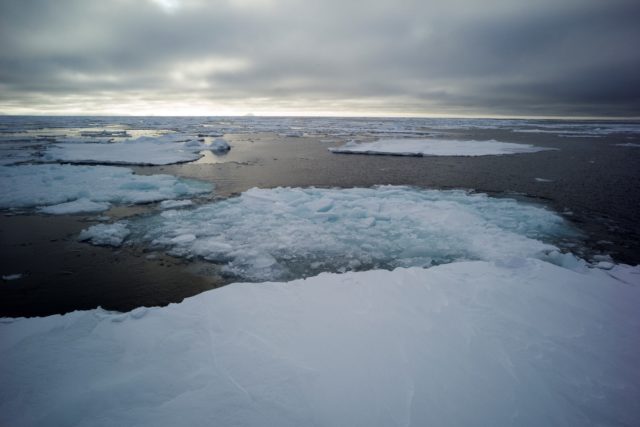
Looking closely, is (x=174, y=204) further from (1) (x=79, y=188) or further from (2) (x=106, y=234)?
(1) (x=79, y=188)

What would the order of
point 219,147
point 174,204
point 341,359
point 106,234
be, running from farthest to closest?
1. point 219,147
2. point 174,204
3. point 106,234
4. point 341,359

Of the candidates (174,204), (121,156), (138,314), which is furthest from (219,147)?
(138,314)

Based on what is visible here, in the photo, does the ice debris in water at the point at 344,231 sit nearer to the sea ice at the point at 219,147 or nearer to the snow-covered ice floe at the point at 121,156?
the snow-covered ice floe at the point at 121,156

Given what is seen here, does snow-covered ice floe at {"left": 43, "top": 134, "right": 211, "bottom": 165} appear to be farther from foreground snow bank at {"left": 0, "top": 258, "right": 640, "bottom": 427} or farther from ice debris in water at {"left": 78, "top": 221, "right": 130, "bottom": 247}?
foreground snow bank at {"left": 0, "top": 258, "right": 640, "bottom": 427}

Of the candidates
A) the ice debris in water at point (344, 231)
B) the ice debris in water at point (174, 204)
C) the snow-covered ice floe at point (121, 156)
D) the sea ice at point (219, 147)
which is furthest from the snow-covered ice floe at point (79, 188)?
the sea ice at point (219, 147)

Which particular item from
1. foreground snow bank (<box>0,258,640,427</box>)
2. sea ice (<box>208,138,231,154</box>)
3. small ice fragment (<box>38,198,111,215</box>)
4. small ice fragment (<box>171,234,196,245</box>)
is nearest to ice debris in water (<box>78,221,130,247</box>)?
small ice fragment (<box>171,234,196,245</box>)

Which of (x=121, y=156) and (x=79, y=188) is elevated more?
(x=121, y=156)

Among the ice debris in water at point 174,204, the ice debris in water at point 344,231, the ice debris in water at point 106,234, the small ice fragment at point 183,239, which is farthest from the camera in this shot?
the ice debris in water at point 174,204
